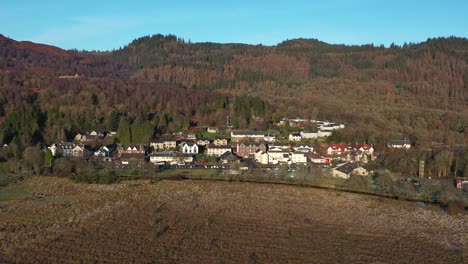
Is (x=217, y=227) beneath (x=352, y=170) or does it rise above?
beneath

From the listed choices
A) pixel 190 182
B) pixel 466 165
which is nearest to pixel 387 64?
pixel 466 165

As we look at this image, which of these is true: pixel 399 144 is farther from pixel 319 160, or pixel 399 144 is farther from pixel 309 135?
pixel 309 135

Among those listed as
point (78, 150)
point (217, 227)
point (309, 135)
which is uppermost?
point (309, 135)

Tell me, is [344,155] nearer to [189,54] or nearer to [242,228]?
[242,228]

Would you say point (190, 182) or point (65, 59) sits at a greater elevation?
point (65, 59)

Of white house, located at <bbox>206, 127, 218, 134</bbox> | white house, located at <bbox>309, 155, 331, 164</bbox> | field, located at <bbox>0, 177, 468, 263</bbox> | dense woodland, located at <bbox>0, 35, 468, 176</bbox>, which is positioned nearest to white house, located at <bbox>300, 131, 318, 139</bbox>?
dense woodland, located at <bbox>0, 35, 468, 176</bbox>

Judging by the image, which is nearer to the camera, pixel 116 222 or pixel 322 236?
pixel 322 236

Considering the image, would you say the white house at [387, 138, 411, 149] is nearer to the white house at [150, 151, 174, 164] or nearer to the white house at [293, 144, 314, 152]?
the white house at [293, 144, 314, 152]

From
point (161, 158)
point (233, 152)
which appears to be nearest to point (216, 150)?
point (233, 152)
